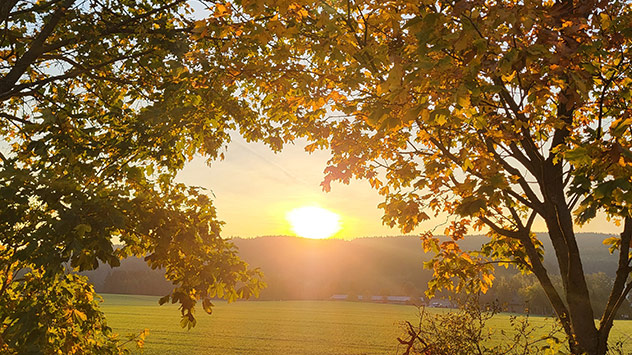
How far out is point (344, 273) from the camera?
140 metres

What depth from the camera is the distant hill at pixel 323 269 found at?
113256mm

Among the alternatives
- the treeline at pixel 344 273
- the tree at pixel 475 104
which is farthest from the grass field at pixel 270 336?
the treeline at pixel 344 273

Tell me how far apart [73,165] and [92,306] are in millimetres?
3829

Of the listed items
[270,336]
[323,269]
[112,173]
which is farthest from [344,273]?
[112,173]

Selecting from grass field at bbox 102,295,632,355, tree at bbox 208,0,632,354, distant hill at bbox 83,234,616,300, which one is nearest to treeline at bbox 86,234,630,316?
distant hill at bbox 83,234,616,300

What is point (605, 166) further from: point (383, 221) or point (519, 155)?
point (383, 221)

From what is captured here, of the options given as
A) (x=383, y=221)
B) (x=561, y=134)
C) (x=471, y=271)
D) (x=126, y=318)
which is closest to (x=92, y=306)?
(x=383, y=221)

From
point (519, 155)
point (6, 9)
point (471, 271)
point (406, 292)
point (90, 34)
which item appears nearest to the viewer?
point (6, 9)

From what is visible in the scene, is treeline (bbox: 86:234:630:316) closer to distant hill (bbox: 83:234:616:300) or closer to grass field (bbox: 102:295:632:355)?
distant hill (bbox: 83:234:616:300)

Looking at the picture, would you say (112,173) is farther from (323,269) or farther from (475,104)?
(323,269)

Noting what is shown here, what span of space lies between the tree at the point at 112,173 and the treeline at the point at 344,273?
82901 millimetres

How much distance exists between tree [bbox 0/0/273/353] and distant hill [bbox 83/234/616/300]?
88981mm

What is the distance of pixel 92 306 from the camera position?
8.33 m

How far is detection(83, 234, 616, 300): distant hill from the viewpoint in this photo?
113256 mm
